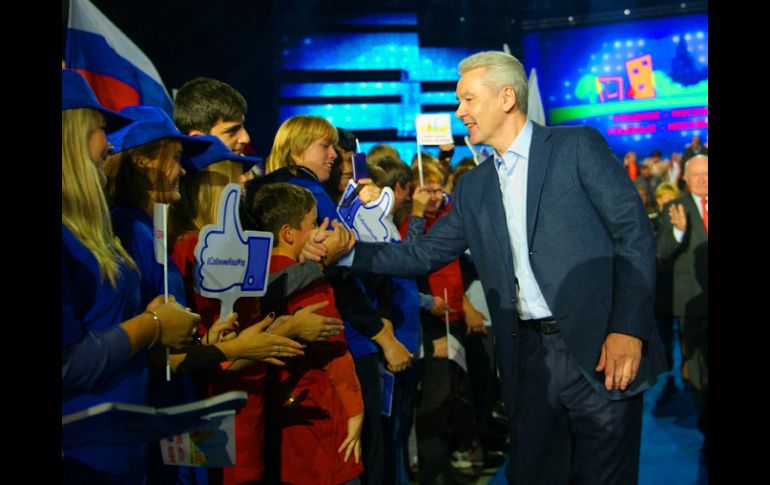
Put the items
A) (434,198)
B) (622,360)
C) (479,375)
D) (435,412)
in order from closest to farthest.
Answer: (622,360) < (435,412) < (434,198) < (479,375)

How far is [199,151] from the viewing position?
254 centimetres

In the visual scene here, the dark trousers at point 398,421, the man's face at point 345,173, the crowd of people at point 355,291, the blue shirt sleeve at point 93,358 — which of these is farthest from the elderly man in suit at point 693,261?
the blue shirt sleeve at point 93,358

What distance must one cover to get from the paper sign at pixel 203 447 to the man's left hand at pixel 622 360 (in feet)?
4.29

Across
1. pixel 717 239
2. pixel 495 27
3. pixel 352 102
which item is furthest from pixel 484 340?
pixel 495 27

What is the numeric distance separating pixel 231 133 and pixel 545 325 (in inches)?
51.4

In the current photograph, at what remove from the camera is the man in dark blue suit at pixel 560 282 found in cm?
273

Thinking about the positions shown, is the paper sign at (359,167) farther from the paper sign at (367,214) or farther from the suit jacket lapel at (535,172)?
the suit jacket lapel at (535,172)

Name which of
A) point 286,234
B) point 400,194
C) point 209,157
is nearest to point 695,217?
point 400,194

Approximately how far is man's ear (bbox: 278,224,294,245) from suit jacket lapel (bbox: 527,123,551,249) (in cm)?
81

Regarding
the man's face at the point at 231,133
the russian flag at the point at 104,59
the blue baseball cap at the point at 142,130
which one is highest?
the russian flag at the point at 104,59

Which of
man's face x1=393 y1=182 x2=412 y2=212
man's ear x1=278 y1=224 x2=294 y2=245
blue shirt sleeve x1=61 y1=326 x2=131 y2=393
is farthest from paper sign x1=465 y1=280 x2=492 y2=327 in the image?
blue shirt sleeve x1=61 y1=326 x2=131 y2=393

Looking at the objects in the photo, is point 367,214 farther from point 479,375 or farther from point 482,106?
point 479,375

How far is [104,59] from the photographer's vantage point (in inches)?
154

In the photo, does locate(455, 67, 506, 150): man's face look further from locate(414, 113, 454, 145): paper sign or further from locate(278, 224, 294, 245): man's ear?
locate(414, 113, 454, 145): paper sign
